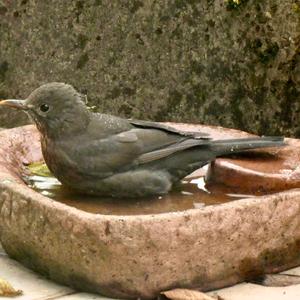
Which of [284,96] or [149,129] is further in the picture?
[284,96]

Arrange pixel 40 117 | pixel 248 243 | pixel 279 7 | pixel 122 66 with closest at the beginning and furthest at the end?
pixel 248 243 < pixel 40 117 < pixel 279 7 < pixel 122 66

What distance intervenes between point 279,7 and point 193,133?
50.3 inches

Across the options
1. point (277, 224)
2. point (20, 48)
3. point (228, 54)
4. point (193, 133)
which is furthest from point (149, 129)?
point (20, 48)

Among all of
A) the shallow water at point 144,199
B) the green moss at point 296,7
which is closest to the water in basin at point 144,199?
the shallow water at point 144,199

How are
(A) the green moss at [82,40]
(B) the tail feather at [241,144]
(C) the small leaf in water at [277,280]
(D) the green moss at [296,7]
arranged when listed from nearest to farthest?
(C) the small leaf in water at [277,280] < (B) the tail feather at [241,144] < (D) the green moss at [296,7] < (A) the green moss at [82,40]

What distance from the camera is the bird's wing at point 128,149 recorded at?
5016 millimetres

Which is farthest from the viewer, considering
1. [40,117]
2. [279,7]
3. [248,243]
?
[279,7]

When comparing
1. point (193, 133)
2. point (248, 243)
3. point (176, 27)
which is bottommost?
point (248, 243)

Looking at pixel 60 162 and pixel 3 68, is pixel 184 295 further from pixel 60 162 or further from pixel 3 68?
pixel 3 68

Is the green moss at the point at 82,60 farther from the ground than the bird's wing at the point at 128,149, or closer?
farther from the ground

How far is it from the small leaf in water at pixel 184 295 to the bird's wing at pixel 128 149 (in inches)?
30.7

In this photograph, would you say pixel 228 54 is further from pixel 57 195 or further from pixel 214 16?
pixel 57 195

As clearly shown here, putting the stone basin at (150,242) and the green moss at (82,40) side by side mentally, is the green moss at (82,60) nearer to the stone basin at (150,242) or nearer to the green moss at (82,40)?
the green moss at (82,40)

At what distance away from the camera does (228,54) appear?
21.1 feet
